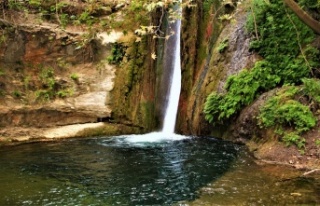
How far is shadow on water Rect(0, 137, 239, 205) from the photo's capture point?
6469 millimetres

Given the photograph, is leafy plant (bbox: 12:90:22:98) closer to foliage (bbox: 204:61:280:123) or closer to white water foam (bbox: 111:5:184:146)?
white water foam (bbox: 111:5:184:146)

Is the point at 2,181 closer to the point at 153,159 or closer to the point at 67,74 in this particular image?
the point at 153,159

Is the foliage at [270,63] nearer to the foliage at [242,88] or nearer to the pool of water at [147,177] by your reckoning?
the foliage at [242,88]

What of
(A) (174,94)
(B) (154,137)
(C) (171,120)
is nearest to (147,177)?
(B) (154,137)

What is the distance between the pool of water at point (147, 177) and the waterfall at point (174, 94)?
204 cm

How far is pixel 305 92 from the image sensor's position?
28.9ft

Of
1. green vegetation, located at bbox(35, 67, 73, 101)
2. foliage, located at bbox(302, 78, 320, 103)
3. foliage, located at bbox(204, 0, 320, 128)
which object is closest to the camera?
foliage, located at bbox(302, 78, 320, 103)

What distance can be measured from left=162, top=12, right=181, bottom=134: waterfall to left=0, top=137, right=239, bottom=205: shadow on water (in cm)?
157

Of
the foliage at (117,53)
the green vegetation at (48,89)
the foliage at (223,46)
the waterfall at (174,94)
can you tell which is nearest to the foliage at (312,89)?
the foliage at (223,46)

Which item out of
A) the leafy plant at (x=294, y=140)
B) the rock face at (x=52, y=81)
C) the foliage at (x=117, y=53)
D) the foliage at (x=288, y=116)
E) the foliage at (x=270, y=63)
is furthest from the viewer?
the foliage at (x=117, y=53)

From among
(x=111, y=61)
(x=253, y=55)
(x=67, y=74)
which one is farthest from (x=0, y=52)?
(x=253, y=55)

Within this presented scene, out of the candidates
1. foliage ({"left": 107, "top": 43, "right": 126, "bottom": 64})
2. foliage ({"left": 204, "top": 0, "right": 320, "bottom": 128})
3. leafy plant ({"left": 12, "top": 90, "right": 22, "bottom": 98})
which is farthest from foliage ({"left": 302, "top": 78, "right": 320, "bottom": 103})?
leafy plant ({"left": 12, "top": 90, "right": 22, "bottom": 98})

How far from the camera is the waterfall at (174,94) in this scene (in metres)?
12.5

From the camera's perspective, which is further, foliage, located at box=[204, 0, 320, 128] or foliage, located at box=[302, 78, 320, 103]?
foliage, located at box=[204, 0, 320, 128]
